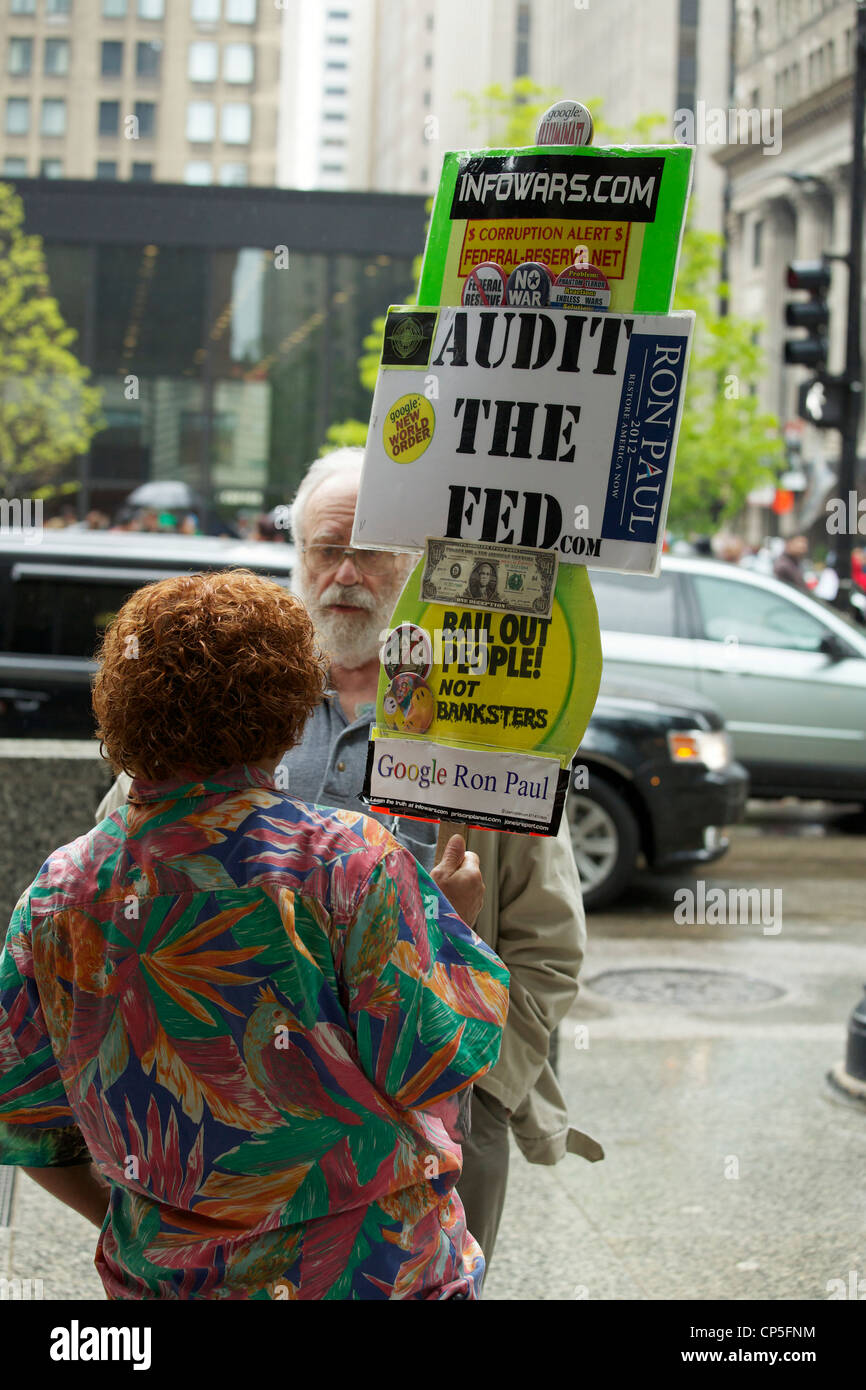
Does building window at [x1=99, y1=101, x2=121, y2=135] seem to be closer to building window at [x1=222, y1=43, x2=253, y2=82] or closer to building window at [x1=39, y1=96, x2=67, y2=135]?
building window at [x1=39, y1=96, x2=67, y2=135]

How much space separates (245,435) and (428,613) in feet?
83.1

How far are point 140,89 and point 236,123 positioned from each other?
1.88 meters

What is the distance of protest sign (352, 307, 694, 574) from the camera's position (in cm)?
219

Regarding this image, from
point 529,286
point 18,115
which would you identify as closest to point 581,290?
point 529,286

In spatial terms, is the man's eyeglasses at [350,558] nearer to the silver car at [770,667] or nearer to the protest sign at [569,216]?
the protest sign at [569,216]

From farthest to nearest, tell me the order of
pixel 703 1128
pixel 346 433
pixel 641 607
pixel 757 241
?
1. pixel 757 241
2. pixel 346 433
3. pixel 641 607
4. pixel 703 1128

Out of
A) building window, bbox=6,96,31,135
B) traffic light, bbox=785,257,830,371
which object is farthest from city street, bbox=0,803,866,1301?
building window, bbox=6,96,31,135

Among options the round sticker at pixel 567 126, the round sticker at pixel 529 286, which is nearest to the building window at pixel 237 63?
the round sticker at pixel 567 126

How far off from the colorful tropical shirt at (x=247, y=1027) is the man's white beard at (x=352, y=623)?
3.66 feet

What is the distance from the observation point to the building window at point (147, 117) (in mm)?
27969

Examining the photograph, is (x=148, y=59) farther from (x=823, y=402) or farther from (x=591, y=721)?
(x=591, y=721)

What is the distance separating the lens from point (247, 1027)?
1.78 meters

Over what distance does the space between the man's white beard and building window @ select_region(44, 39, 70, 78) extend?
28084 mm

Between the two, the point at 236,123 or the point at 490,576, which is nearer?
the point at 490,576
